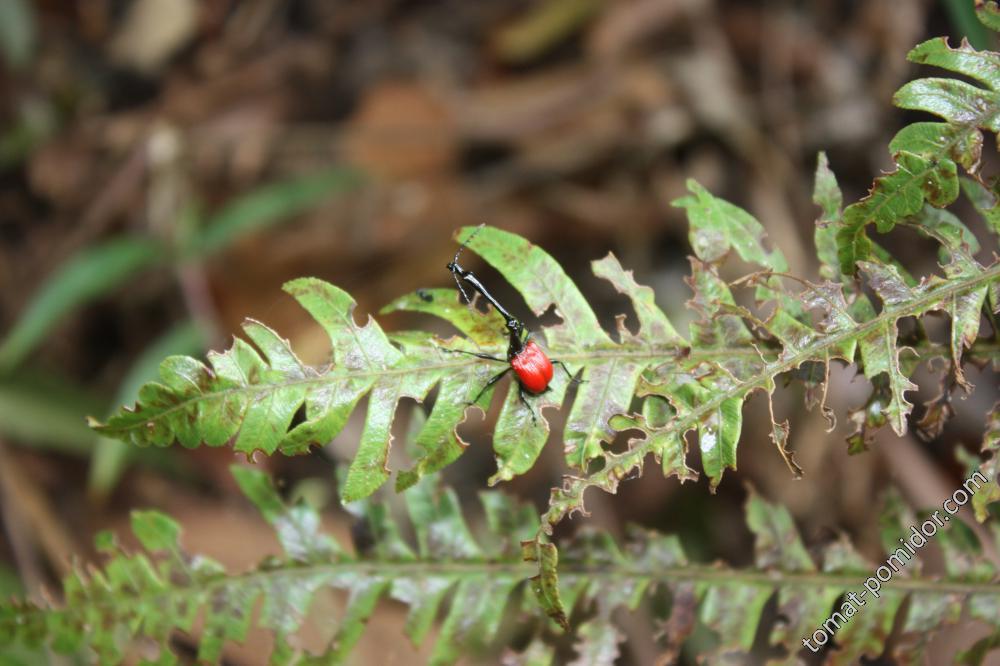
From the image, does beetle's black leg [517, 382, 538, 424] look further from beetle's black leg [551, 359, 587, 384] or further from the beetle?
beetle's black leg [551, 359, 587, 384]

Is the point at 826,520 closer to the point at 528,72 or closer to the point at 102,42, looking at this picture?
the point at 528,72

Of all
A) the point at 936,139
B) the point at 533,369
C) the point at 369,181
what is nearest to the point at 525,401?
the point at 533,369

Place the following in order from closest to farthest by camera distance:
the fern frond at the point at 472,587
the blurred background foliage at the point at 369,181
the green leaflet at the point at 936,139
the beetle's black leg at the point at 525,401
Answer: the green leaflet at the point at 936,139 → the beetle's black leg at the point at 525,401 → the fern frond at the point at 472,587 → the blurred background foliage at the point at 369,181

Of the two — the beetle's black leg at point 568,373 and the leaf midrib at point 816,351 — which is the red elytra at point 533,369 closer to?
the beetle's black leg at point 568,373

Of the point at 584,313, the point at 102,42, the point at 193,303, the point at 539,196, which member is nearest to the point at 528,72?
the point at 539,196

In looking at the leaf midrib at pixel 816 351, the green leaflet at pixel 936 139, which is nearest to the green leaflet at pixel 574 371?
the leaf midrib at pixel 816 351

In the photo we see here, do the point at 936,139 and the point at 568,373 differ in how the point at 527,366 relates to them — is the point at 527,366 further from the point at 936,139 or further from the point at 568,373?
the point at 936,139

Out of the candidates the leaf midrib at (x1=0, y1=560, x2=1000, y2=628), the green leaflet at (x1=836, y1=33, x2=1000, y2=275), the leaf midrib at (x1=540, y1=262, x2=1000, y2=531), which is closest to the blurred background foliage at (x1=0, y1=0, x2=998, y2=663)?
the leaf midrib at (x1=0, y1=560, x2=1000, y2=628)

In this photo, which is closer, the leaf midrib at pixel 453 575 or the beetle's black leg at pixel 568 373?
the beetle's black leg at pixel 568 373
